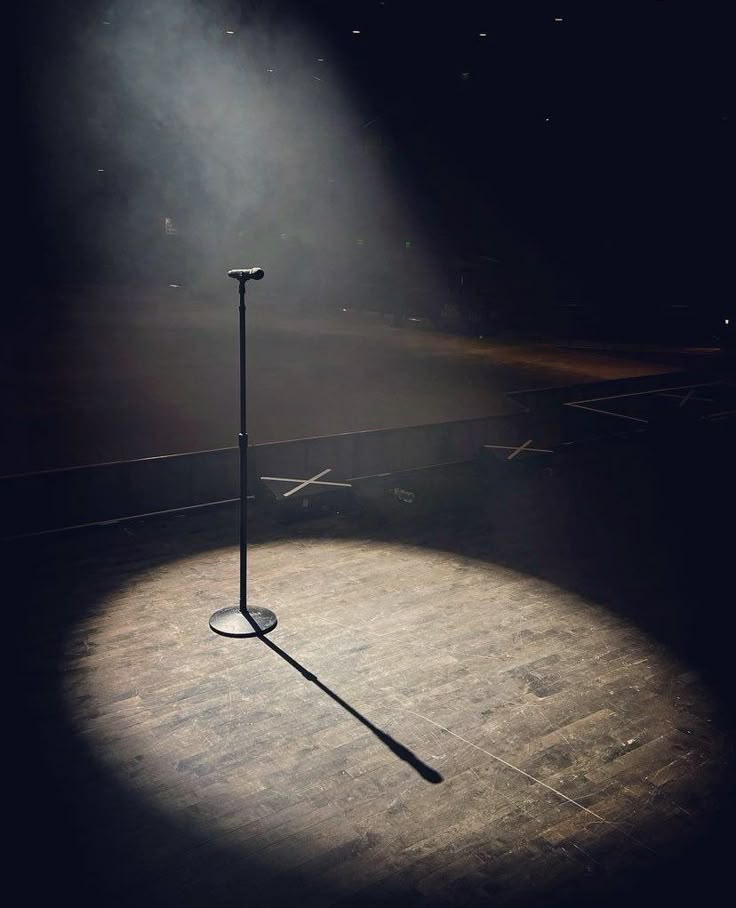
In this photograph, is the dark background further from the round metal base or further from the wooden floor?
the round metal base

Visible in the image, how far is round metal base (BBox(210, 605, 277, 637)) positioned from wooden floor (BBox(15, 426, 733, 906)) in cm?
12

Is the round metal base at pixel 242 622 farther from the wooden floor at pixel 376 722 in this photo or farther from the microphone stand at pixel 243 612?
the wooden floor at pixel 376 722

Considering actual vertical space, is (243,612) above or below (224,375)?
below

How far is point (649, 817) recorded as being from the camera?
14.6 ft

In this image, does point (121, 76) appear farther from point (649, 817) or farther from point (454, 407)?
point (649, 817)

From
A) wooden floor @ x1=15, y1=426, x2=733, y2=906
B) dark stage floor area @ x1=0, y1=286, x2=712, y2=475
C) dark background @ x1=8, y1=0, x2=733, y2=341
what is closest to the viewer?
wooden floor @ x1=15, y1=426, x2=733, y2=906

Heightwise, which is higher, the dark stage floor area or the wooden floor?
the dark stage floor area

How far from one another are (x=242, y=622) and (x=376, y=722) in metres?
1.71

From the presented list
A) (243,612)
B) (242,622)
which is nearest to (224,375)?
(243,612)

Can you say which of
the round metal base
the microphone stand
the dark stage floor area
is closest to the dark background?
the dark stage floor area

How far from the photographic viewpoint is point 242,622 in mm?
6527

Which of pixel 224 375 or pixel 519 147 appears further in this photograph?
pixel 519 147

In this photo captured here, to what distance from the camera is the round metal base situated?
6.39 meters

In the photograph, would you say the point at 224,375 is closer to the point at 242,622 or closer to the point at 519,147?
the point at 519,147
